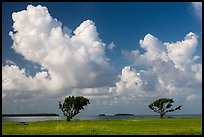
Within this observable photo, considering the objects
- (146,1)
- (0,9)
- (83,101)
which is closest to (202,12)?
(146,1)

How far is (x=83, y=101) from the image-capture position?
108438 millimetres

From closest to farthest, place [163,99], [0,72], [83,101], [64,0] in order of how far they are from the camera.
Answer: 1. [64,0]
2. [0,72]
3. [83,101]
4. [163,99]

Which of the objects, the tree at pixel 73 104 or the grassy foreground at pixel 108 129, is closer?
the grassy foreground at pixel 108 129

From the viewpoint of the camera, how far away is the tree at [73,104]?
108m

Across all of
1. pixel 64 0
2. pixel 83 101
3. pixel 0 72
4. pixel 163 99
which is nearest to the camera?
pixel 64 0

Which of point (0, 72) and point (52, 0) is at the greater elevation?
point (52, 0)

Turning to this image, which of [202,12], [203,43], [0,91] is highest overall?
[202,12]

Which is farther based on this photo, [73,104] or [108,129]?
[73,104]

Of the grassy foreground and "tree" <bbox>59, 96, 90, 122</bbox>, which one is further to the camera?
"tree" <bbox>59, 96, 90, 122</bbox>

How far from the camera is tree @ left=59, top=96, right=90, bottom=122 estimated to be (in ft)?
354

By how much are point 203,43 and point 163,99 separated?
118 m

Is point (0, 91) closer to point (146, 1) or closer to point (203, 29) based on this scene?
point (146, 1)

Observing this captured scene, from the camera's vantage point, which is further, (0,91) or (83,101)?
(83,101)

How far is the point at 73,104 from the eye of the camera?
109 metres
